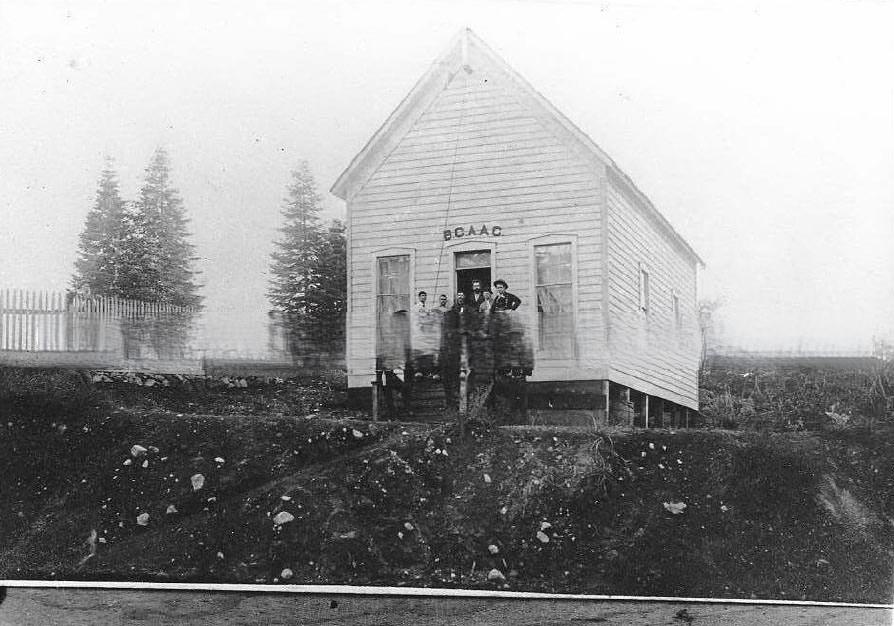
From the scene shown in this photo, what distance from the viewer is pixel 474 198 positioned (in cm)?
388

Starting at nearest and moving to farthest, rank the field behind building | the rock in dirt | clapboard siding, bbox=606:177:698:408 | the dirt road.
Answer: the dirt road
the field behind building
the rock in dirt
clapboard siding, bbox=606:177:698:408

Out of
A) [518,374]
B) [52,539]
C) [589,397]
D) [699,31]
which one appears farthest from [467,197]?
[52,539]

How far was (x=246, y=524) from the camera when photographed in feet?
12.1

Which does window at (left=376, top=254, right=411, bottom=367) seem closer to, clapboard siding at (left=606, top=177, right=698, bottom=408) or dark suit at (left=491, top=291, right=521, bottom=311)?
dark suit at (left=491, top=291, right=521, bottom=311)

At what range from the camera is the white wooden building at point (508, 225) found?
12.6ft

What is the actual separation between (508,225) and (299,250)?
1064 millimetres

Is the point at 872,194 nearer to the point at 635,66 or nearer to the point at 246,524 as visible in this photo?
the point at 635,66

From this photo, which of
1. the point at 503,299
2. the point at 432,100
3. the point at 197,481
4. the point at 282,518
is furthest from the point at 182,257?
the point at 503,299

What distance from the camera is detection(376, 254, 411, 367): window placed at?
3.87 metres

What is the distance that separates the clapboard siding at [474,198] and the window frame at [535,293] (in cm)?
1

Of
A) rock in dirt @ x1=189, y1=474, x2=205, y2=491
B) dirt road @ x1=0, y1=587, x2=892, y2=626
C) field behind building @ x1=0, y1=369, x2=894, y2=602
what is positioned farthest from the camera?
rock in dirt @ x1=189, y1=474, x2=205, y2=491

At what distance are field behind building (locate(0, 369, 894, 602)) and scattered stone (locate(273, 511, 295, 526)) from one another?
12 millimetres

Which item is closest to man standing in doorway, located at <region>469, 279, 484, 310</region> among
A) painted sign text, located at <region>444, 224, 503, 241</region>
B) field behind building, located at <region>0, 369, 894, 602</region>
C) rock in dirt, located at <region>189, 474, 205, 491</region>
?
painted sign text, located at <region>444, 224, 503, 241</region>

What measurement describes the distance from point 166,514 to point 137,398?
0.62 meters
